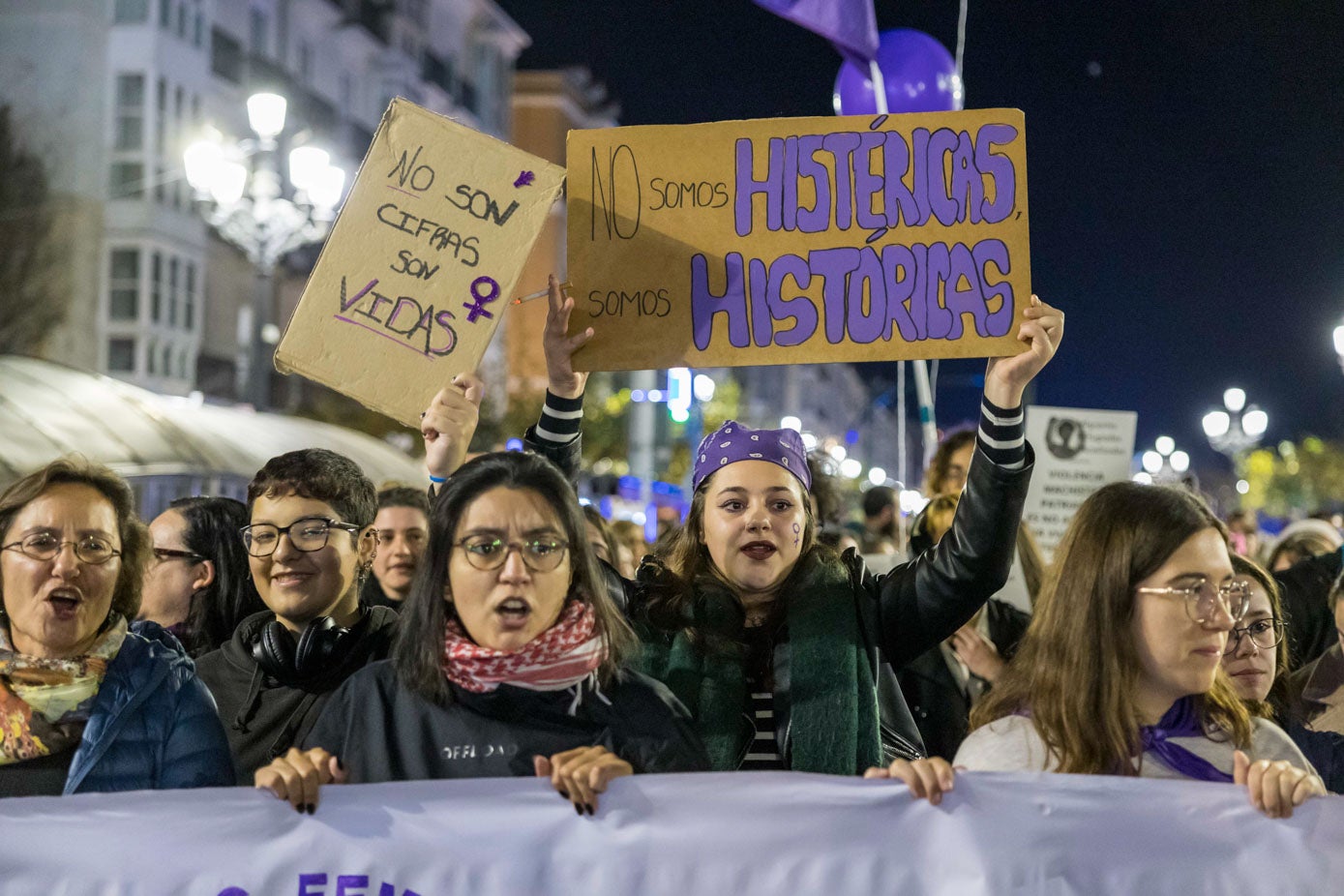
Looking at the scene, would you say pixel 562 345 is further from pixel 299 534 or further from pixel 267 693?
pixel 267 693

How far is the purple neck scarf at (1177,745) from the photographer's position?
2.86 metres

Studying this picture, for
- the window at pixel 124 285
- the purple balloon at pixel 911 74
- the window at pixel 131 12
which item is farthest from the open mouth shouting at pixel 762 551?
the window at pixel 131 12

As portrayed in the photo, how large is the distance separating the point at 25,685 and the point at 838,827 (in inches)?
60.8

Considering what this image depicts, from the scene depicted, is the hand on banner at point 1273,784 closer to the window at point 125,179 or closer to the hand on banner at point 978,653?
the hand on banner at point 978,653

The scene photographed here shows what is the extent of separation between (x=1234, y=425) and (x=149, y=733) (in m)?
43.3

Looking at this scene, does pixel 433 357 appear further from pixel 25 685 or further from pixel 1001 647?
pixel 1001 647

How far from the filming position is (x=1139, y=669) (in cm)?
292

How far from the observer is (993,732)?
295 cm

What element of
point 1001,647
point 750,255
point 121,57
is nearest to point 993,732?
point 750,255

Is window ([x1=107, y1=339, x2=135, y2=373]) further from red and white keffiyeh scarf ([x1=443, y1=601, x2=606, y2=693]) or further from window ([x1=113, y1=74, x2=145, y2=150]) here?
red and white keffiyeh scarf ([x1=443, y1=601, x2=606, y2=693])

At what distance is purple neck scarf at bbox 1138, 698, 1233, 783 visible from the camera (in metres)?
2.86

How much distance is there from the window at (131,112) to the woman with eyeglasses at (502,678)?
27.8m

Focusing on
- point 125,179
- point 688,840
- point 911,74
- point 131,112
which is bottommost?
point 688,840

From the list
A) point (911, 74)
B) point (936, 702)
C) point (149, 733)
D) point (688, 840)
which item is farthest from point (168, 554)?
point (911, 74)
